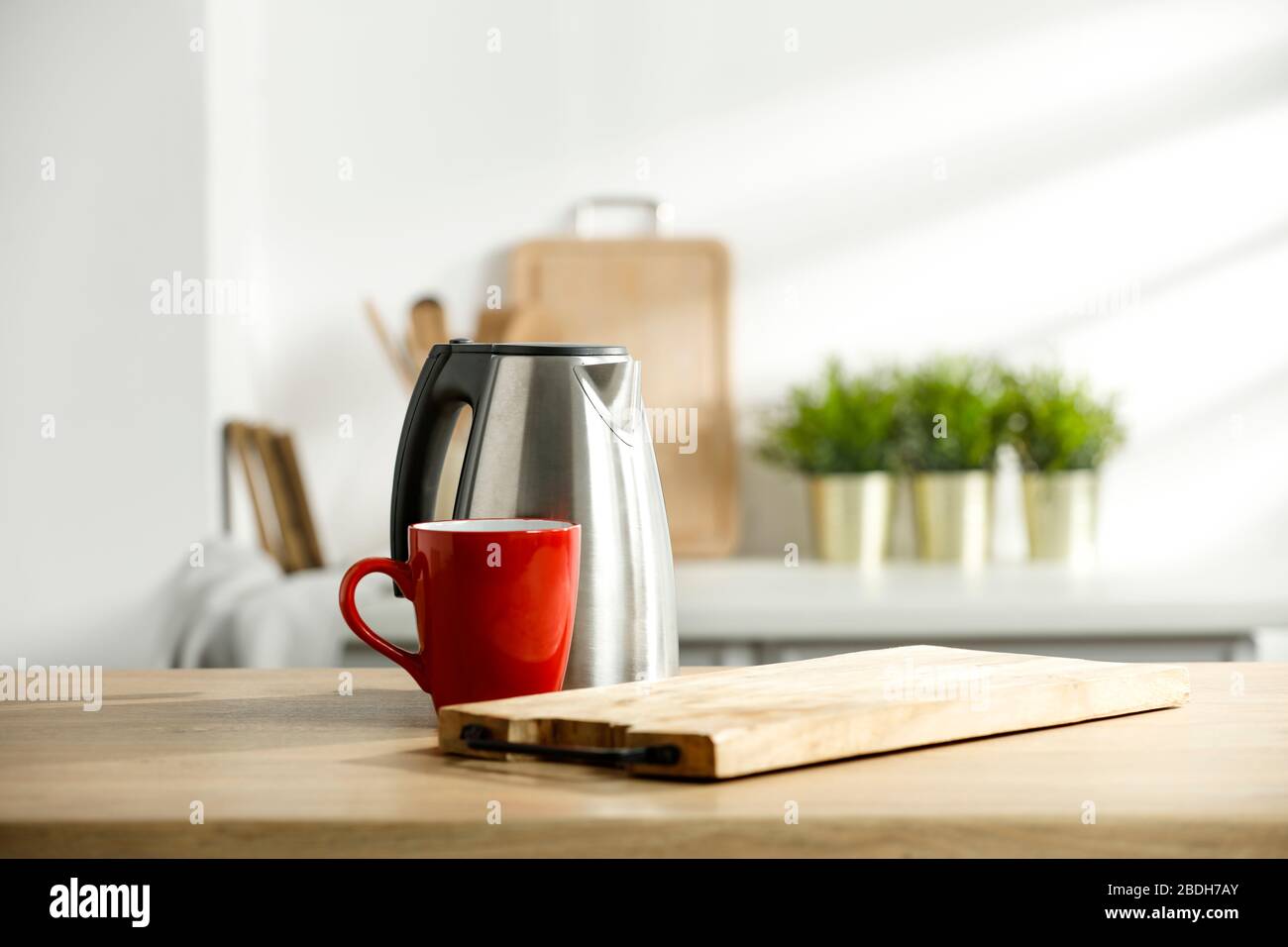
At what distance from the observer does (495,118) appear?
2.28 meters

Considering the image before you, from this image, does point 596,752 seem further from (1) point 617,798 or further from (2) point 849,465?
(2) point 849,465

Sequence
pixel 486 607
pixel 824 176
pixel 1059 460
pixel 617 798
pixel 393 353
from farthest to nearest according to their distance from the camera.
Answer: pixel 824 176
pixel 393 353
pixel 1059 460
pixel 486 607
pixel 617 798

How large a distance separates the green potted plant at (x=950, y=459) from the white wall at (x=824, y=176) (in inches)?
7.7

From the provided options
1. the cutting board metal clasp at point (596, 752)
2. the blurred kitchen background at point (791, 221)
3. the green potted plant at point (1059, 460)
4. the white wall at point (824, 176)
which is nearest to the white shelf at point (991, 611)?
the green potted plant at point (1059, 460)

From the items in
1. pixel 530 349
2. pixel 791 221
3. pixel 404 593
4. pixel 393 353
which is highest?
pixel 791 221

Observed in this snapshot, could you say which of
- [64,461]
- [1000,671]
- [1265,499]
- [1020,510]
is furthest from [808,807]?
[1265,499]

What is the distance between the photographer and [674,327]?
2.26 meters

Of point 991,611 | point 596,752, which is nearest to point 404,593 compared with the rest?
point 596,752

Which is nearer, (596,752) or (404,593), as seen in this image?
(596,752)

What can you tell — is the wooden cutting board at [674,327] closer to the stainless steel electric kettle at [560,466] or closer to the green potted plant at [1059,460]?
the green potted plant at [1059,460]

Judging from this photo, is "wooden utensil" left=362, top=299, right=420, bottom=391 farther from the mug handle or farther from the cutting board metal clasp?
the cutting board metal clasp

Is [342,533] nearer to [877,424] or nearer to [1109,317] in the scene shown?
[877,424]

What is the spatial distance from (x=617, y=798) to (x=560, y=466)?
0.74 ft
